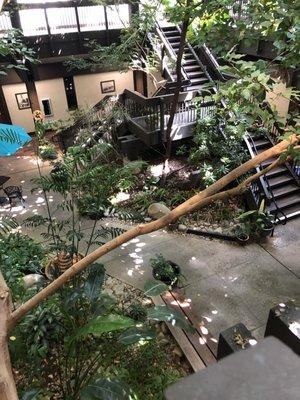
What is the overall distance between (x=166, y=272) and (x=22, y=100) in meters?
11.1

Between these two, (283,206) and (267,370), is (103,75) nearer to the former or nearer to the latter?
(283,206)

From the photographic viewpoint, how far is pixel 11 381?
1999 mm

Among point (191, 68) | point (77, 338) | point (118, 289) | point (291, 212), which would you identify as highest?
point (191, 68)

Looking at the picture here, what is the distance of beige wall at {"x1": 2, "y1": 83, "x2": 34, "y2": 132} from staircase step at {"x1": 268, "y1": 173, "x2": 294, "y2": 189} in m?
10.6

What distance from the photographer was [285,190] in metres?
8.42

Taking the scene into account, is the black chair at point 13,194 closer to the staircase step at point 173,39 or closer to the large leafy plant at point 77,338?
the large leafy plant at point 77,338

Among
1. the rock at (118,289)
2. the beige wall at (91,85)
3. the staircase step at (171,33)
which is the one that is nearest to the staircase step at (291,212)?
the rock at (118,289)

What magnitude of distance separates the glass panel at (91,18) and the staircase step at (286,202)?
31.1ft

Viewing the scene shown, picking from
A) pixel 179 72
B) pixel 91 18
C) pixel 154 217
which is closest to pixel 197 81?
pixel 179 72

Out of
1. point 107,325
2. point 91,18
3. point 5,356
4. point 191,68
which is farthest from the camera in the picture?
point 91,18

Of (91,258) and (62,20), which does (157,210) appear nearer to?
(91,258)

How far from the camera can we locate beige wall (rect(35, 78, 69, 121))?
1317 centimetres

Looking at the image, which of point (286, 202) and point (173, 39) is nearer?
point (286, 202)

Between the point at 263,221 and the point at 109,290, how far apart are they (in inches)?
155
